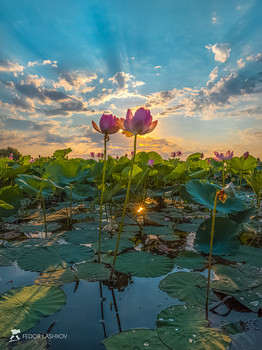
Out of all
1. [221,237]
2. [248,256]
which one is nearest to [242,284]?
[248,256]

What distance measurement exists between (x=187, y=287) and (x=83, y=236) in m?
1.17

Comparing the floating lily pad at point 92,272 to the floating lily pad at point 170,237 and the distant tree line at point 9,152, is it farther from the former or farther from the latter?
the distant tree line at point 9,152

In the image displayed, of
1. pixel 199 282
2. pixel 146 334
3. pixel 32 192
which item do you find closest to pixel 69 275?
pixel 146 334

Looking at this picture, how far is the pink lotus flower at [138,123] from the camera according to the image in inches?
47.3

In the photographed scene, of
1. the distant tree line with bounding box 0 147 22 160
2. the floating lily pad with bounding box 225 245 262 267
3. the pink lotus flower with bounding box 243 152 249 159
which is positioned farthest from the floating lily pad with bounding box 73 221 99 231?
the distant tree line with bounding box 0 147 22 160

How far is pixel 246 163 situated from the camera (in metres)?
3.81

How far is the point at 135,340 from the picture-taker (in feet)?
2.84

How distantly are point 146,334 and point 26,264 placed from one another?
0.98 meters

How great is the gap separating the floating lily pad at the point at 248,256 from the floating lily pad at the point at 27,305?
1226 millimetres

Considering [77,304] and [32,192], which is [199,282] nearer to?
[77,304]

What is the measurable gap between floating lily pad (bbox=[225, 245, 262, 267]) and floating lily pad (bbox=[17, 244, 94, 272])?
3.49ft

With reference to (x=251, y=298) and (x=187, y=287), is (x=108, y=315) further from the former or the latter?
(x=251, y=298)

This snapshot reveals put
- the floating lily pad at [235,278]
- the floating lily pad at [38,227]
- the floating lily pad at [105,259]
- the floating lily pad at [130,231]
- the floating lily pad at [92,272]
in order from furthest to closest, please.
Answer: the floating lily pad at [38,227]
the floating lily pad at [130,231]
the floating lily pad at [105,259]
the floating lily pad at [92,272]
the floating lily pad at [235,278]

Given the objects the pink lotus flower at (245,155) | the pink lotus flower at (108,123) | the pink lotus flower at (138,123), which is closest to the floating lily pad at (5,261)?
the pink lotus flower at (108,123)
